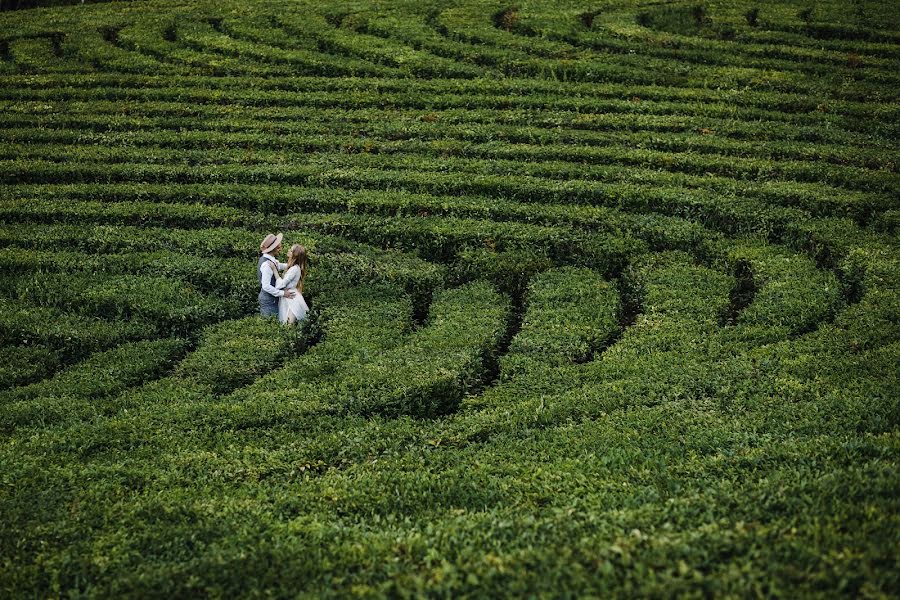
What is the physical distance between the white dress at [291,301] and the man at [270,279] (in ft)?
0.25

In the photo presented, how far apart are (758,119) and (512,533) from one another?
725 inches

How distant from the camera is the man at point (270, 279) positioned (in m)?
15.5

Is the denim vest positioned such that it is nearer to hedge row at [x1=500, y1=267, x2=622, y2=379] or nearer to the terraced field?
the terraced field

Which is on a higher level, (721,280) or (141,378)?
(721,280)

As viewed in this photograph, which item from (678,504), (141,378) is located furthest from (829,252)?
(141,378)

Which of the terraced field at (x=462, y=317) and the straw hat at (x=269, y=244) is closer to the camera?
the terraced field at (x=462, y=317)

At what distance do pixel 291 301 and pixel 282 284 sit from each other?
1.12ft

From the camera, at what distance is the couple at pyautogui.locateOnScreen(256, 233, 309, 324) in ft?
50.4

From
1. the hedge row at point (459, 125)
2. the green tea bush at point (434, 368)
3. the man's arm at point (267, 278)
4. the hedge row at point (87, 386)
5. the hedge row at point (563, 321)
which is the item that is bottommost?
the hedge row at point (87, 386)

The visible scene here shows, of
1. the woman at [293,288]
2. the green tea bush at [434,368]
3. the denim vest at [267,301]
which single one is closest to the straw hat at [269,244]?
the denim vest at [267,301]

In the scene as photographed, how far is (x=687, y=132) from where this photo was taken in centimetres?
2286

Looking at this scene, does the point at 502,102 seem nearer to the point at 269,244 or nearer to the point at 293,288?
the point at 269,244

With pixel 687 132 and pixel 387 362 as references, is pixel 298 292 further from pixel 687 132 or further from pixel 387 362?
pixel 687 132

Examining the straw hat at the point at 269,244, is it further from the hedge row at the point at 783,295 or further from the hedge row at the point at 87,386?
the hedge row at the point at 783,295
